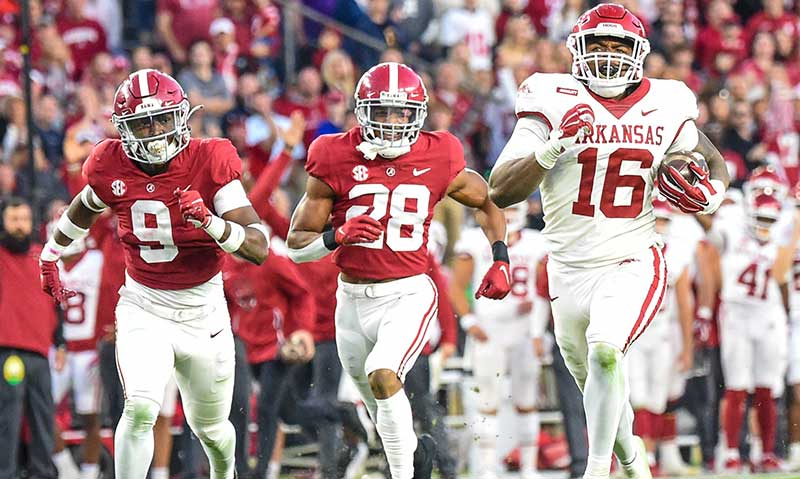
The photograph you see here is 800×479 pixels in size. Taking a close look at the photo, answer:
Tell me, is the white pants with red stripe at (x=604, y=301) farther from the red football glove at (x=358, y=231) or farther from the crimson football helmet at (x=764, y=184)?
the crimson football helmet at (x=764, y=184)

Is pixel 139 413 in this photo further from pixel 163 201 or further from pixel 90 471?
pixel 90 471

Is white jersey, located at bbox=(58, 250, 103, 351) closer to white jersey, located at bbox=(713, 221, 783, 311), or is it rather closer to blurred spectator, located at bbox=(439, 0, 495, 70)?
white jersey, located at bbox=(713, 221, 783, 311)

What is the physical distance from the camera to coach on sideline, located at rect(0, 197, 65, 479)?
9.00m

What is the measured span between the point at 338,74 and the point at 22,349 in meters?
4.38

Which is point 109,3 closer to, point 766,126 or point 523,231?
point 523,231

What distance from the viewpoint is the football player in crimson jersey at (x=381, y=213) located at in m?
6.91

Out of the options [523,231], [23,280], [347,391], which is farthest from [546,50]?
[23,280]

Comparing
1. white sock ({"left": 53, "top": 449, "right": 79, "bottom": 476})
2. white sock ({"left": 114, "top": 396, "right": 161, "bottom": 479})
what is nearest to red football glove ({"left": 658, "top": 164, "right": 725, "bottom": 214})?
white sock ({"left": 114, "top": 396, "right": 161, "bottom": 479})

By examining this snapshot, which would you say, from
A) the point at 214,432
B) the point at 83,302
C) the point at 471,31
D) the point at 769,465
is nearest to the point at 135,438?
the point at 214,432

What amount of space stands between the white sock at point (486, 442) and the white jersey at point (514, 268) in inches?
25.6

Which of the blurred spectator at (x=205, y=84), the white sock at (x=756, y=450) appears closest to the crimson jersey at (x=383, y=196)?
the white sock at (x=756, y=450)

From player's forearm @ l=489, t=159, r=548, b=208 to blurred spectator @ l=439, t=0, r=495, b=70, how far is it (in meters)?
7.01

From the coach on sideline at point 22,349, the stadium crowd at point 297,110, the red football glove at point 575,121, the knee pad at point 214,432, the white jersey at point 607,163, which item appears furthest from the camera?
the stadium crowd at point 297,110

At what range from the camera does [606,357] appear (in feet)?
21.0
